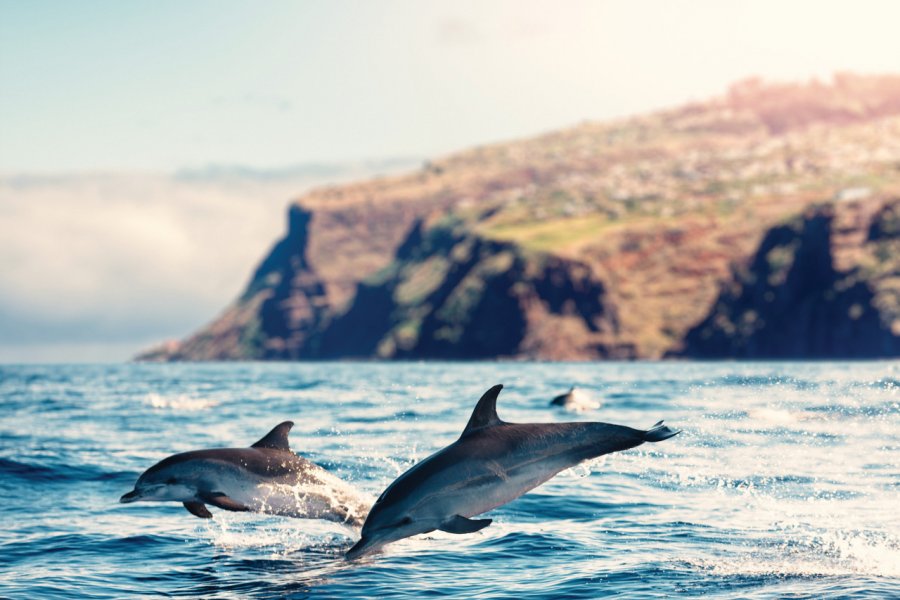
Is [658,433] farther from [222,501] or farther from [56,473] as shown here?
[56,473]

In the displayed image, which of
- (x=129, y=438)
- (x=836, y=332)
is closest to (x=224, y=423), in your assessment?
(x=129, y=438)

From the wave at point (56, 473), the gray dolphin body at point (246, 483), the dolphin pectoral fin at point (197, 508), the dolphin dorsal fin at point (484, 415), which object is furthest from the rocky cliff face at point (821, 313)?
the dolphin dorsal fin at point (484, 415)

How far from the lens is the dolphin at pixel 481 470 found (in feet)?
35.4

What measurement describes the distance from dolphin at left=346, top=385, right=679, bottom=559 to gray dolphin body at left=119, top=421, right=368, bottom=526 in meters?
→ 2.39

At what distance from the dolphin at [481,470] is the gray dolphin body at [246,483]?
2.39m

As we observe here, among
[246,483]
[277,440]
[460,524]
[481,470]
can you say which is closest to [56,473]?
[277,440]

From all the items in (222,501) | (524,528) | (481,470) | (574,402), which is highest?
(481,470)

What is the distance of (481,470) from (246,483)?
359 centimetres

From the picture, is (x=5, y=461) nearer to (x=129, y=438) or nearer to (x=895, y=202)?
(x=129, y=438)

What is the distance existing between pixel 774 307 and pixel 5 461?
189 m

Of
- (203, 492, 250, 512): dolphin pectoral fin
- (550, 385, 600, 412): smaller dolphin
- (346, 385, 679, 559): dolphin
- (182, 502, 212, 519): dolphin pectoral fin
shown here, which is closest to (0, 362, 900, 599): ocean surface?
(182, 502, 212, 519): dolphin pectoral fin

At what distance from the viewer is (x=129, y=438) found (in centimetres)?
2845

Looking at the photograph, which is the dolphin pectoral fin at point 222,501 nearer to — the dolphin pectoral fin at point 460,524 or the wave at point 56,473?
the dolphin pectoral fin at point 460,524

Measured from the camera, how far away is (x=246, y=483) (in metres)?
13.1
